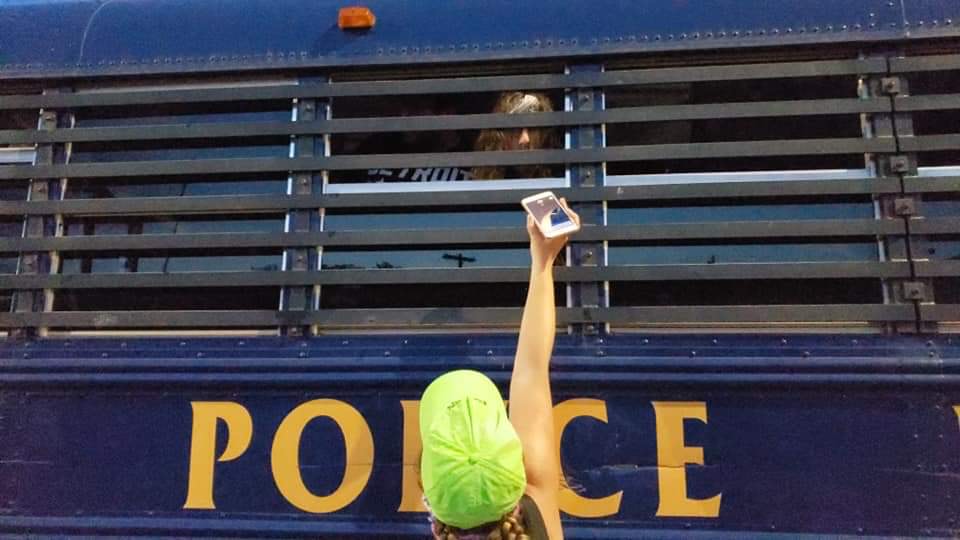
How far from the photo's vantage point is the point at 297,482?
195 cm

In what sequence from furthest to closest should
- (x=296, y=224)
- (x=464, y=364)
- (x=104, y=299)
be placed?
(x=104, y=299) < (x=296, y=224) < (x=464, y=364)

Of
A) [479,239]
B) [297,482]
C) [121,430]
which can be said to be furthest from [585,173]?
[121,430]

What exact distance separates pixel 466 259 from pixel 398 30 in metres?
0.70

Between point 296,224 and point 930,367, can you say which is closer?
point 930,367

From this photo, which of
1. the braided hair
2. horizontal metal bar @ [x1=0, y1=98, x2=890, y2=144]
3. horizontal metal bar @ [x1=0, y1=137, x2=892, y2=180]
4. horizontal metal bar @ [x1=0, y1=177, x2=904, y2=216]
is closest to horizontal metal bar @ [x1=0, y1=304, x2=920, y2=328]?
horizontal metal bar @ [x1=0, y1=177, x2=904, y2=216]

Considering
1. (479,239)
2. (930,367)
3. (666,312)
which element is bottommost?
(930,367)

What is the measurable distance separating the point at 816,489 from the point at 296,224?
4.94ft

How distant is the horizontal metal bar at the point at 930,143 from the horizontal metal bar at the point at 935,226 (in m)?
0.18

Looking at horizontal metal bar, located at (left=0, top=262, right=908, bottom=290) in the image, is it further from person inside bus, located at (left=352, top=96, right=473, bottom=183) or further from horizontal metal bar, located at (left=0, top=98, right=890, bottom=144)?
horizontal metal bar, located at (left=0, top=98, right=890, bottom=144)

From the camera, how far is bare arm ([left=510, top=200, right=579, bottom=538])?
142cm

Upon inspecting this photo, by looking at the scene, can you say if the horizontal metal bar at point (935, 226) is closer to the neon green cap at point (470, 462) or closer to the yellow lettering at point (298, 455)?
the neon green cap at point (470, 462)

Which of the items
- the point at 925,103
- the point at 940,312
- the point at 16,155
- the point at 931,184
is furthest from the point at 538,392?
the point at 16,155

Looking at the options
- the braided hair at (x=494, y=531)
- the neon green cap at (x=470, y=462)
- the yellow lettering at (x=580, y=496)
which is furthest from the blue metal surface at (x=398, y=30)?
the braided hair at (x=494, y=531)

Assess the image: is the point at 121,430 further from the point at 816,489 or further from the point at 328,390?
the point at 816,489
